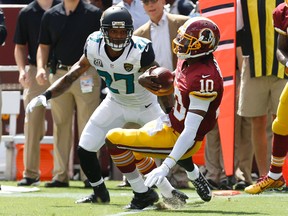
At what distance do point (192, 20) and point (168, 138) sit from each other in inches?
34.7

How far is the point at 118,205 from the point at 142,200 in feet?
0.99

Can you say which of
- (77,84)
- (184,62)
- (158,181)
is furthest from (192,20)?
(77,84)

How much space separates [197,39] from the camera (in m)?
7.18

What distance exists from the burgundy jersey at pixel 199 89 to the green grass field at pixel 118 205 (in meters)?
0.60

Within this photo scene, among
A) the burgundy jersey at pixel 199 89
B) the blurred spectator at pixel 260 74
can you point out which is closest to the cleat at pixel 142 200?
the burgundy jersey at pixel 199 89

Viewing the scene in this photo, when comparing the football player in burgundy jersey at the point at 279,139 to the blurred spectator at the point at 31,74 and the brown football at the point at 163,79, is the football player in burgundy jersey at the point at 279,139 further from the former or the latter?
the blurred spectator at the point at 31,74

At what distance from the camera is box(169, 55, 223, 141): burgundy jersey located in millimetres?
6988

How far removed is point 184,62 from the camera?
733 cm

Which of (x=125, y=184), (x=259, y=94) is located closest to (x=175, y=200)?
(x=259, y=94)

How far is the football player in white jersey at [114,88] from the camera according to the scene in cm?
774

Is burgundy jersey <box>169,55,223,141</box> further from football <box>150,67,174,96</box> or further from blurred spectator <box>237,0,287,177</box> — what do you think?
blurred spectator <box>237,0,287,177</box>

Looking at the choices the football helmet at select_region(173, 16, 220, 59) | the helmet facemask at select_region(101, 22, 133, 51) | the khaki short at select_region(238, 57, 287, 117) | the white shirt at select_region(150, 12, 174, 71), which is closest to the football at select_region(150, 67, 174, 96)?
the football helmet at select_region(173, 16, 220, 59)

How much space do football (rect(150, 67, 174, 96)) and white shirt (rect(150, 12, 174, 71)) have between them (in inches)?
83.6

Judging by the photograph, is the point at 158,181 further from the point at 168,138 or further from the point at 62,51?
the point at 62,51
